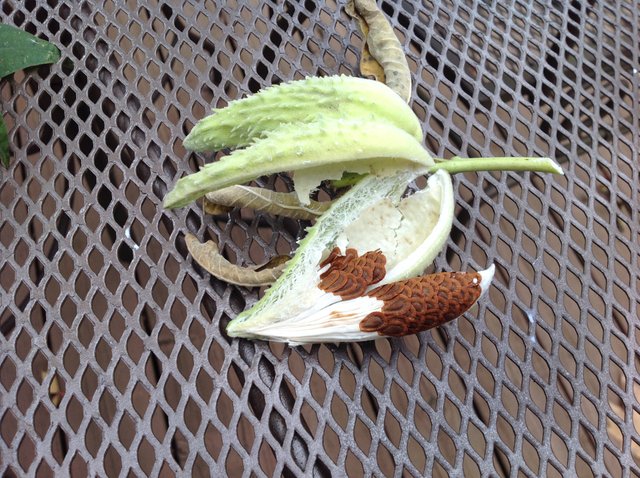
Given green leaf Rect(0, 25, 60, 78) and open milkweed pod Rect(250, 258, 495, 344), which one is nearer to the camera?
open milkweed pod Rect(250, 258, 495, 344)

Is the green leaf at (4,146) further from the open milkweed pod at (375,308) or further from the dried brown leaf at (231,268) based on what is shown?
the open milkweed pod at (375,308)

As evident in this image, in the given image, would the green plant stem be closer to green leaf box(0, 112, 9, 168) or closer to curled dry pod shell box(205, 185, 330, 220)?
curled dry pod shell box(205, 185, 330, 220)

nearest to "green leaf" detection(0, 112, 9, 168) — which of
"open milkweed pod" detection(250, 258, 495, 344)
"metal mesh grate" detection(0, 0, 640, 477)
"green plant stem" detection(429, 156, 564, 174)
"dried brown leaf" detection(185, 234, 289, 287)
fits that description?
"metal mesh grate" detection(0, 0, 640, 477)

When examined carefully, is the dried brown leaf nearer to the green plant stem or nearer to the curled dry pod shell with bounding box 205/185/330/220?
the curled dry pod shell with bounding box 205/185/330/220

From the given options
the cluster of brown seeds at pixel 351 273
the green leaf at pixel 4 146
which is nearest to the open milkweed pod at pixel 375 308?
the cluster of brown seeds at pixel 351 273

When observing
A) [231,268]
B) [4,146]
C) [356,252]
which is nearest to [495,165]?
[356,252]

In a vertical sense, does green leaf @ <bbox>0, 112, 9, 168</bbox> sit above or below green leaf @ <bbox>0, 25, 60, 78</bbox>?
below

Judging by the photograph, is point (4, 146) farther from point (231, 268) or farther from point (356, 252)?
point (356, 252)
